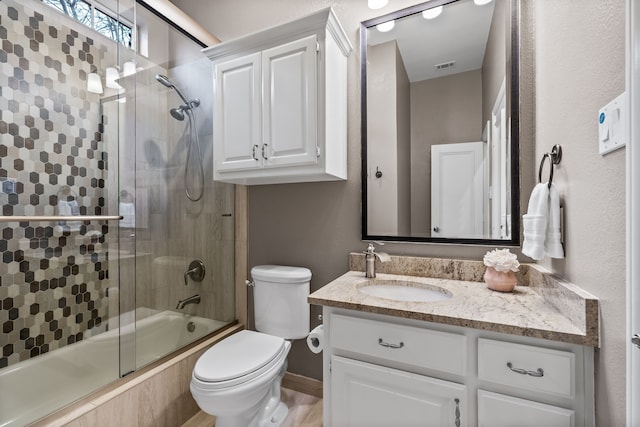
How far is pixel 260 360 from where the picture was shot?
136 centimetres

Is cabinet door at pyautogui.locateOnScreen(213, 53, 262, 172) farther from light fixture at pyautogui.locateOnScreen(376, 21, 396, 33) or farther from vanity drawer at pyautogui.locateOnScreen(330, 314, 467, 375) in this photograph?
vanity drawer at pyautogui.locateOnScreen(330, 314, 467, 375)

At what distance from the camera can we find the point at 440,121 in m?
1.48

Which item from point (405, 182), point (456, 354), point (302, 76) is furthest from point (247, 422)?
point (302, 76)

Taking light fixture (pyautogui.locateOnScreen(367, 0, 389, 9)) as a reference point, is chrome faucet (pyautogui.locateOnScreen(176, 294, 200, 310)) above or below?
below

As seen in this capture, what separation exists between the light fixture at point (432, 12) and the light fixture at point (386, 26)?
16cm

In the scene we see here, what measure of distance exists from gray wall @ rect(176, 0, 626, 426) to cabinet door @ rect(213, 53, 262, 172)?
361 mm

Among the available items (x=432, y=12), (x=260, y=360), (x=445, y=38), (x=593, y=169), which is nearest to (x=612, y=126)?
(x=593, y=169)

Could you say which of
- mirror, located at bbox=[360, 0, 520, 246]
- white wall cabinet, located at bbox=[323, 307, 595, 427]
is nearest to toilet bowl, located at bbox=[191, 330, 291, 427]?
white wall cabinet, located at bbox=[323, 307, 595, 427]

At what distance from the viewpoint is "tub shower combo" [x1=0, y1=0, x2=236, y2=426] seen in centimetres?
144

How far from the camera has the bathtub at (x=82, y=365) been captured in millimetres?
1341

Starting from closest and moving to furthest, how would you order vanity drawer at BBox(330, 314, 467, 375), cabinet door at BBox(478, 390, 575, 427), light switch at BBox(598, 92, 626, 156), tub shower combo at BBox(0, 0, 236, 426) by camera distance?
light switch at BBox(598, 92, 626, 156)
cabinet door at BBox(478, 390, 575, 427)
vanity drawer at BBox(330, 314, 467, 375)
tub shower combo at BBox(0, 0, 236, 426)

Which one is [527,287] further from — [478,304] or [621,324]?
[621,324]

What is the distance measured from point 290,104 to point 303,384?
169 cm

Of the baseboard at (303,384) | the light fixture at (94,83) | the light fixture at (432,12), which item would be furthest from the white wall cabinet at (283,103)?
the baseboard at (303,384)
